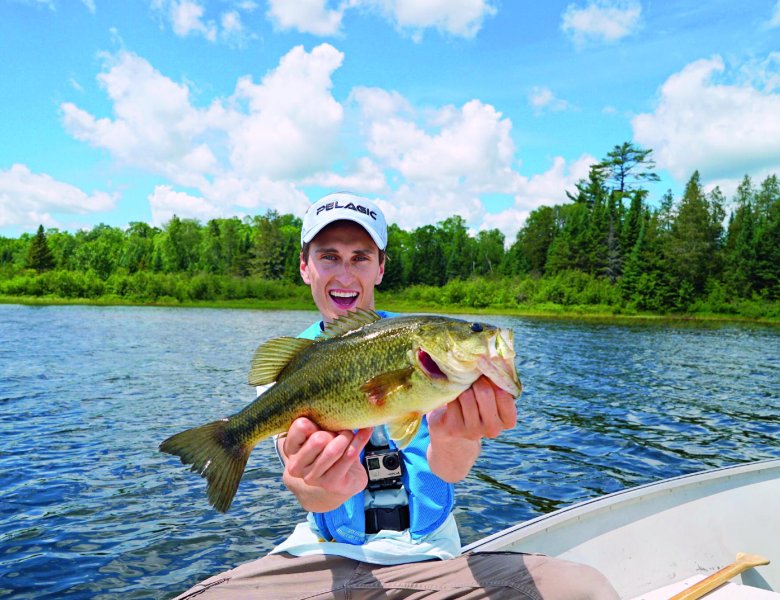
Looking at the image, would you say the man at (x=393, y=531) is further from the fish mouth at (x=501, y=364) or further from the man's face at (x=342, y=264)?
the man's face at (x=342, y=264)

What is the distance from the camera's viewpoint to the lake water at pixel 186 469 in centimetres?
751

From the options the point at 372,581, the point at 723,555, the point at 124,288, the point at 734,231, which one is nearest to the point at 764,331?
the point at 734,231

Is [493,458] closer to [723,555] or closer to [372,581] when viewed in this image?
[723,555]

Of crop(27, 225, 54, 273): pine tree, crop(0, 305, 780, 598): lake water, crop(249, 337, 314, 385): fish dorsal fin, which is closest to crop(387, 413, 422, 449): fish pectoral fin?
crop(249, 337, 314, 385): fish dorsal fin

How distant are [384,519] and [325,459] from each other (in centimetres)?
76

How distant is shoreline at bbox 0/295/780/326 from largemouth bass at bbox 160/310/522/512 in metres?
57.5

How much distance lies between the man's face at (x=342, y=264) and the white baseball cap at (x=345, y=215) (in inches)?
2.9

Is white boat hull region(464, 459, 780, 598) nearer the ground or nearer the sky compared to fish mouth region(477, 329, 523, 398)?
nearer the ground

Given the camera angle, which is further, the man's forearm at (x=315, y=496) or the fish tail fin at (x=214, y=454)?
the man's forearm at (x=315, y=496)

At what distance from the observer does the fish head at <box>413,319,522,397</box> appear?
8.30 feet

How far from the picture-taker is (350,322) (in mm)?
3051

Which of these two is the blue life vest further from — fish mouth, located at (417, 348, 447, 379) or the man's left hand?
fish mouth, located at (417, 348, 447, 379)

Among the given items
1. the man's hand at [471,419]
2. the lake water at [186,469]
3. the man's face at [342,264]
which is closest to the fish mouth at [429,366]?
the man's hand at [471,419]

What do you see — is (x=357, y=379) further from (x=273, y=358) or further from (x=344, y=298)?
(x=344, y=298)
